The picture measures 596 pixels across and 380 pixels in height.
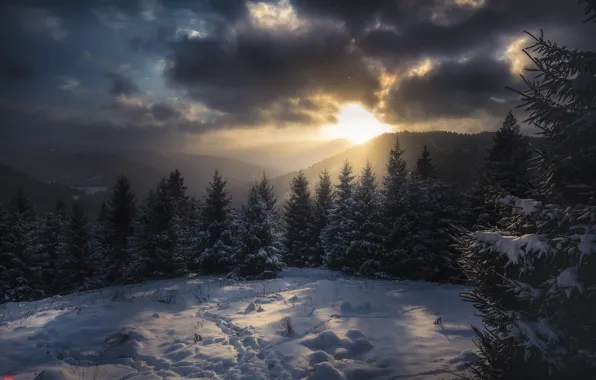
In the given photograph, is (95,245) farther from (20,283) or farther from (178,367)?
(178,367)

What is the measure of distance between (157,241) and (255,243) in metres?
9.32

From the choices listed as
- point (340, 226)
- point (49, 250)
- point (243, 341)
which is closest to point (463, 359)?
point (243, 341)

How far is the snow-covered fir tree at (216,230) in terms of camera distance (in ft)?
86.0

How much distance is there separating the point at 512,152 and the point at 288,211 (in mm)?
22617

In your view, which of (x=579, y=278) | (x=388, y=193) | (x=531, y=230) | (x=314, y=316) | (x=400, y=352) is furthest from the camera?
(x=388, y=193)

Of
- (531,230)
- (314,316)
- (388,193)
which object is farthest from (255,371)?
(388,193)

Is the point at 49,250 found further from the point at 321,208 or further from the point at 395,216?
the point at 395,216

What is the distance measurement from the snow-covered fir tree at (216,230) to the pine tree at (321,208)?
9.87 meters

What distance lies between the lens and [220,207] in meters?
27.9

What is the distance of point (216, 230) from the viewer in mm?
27500

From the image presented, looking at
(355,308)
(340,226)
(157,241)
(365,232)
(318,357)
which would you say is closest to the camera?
(318,357)

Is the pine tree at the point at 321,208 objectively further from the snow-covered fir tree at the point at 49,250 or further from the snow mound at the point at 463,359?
the snow-covered fir tree at the point at 49,250

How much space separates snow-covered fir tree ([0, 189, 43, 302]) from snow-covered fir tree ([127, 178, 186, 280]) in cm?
913

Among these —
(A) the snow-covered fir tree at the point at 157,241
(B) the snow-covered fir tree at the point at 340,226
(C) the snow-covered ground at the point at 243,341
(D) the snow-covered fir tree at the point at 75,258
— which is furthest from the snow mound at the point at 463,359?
(D) the snow-covered fir tree at the point at 75,258
